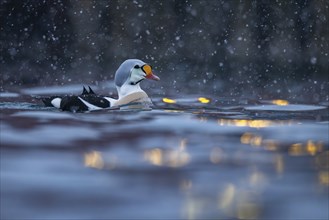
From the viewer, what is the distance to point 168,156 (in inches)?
260

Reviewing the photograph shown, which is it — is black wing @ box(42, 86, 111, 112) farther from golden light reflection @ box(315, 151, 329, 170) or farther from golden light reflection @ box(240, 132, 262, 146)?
golden light reflection @ box(315, 151, 329, 170)

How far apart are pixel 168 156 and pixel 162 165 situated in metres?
0.55

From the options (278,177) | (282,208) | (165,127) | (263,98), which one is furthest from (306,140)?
(263,98)

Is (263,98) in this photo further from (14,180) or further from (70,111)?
(14,180)

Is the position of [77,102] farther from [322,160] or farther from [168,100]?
[322,160]

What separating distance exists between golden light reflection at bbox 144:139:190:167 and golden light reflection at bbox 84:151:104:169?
403 mm

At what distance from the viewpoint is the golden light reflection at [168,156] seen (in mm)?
6177

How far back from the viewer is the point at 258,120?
9844 mm

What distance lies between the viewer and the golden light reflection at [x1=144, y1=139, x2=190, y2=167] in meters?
6.18

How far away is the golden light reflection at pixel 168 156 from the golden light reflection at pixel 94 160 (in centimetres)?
40

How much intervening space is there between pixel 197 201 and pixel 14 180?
1310mm

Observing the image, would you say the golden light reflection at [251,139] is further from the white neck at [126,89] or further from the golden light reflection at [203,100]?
the golden light reflection at [203,100]

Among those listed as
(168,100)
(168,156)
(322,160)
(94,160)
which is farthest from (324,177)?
(168,100)

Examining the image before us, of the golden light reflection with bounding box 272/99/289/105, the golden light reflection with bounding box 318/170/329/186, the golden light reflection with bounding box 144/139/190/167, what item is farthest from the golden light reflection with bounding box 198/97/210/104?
the golden light reflection with bounding box 318/170/329/186
